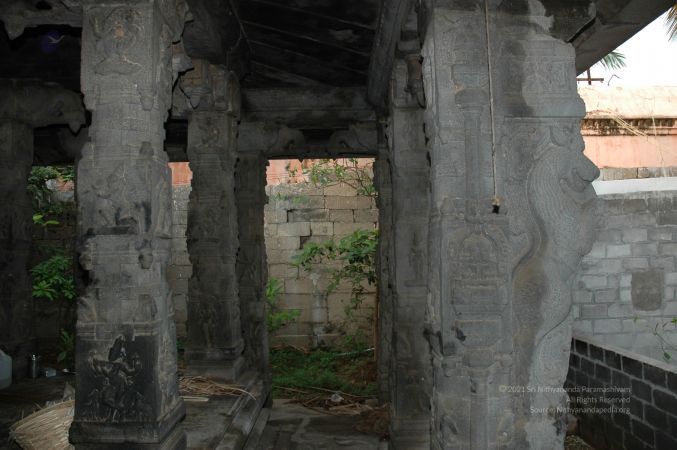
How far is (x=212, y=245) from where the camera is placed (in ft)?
19.2

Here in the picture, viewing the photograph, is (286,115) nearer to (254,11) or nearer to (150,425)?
(254,11)

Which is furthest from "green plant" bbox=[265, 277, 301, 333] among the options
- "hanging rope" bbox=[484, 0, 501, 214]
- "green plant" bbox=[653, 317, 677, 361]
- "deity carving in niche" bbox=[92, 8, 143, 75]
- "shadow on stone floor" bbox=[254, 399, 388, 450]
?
"hanging rope" bbox=[484, 0, 501, 214]

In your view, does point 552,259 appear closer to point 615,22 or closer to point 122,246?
point 615,22

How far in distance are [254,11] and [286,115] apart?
2.20 m

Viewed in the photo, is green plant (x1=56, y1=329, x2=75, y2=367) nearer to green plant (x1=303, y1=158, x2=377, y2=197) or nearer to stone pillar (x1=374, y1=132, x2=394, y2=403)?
green plant (x1=303, y1=158, x2=377, y2=197)

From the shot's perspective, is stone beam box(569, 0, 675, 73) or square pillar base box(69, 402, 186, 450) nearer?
square pillar base box(69, 402, 186, 450)

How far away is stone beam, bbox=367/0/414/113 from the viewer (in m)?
4.23

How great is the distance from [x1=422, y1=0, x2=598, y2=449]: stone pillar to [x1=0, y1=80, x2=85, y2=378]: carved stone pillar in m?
5.94

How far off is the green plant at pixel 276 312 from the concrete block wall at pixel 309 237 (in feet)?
0.34

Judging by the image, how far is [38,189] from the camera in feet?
36.6

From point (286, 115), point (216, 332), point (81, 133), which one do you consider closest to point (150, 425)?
point (216, 332)

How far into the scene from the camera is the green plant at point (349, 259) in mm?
10719

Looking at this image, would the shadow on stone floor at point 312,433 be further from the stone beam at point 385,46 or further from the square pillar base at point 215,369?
the stone beam at point 385,46

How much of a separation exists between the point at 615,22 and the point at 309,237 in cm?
826
